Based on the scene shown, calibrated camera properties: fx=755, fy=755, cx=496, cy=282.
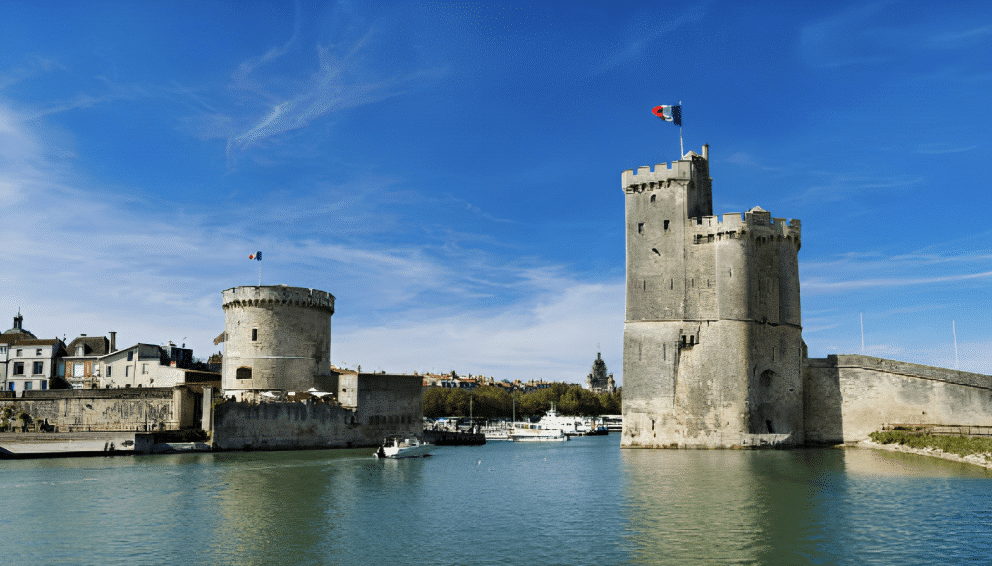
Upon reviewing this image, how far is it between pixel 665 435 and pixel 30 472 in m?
33.2

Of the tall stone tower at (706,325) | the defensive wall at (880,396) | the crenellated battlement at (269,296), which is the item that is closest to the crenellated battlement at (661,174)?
the tall stone tower at (706,325)

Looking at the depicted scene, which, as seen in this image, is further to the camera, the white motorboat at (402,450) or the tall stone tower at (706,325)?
the tall stone tower at (706,325)

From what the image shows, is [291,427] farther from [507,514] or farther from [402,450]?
[507,514]

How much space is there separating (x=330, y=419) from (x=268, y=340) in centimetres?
756

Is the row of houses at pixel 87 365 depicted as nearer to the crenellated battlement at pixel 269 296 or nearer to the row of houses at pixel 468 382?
the crenellated battlement at pixel 269 296

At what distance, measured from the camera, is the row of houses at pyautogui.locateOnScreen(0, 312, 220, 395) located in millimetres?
60250

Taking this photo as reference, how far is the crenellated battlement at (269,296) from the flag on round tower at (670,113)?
27.5 metres

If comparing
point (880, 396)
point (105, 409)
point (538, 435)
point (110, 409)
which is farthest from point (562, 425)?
point (105, 409)

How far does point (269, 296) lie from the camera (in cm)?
5412

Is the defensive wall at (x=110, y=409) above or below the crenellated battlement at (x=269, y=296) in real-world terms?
below

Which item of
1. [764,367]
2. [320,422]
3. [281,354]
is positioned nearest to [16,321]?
[281,354]

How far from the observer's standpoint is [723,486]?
90.6 feet

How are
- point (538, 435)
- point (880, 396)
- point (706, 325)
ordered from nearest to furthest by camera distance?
point (880, 396) → point (706, 325) → point (538, 435)

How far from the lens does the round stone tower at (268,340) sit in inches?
2132
